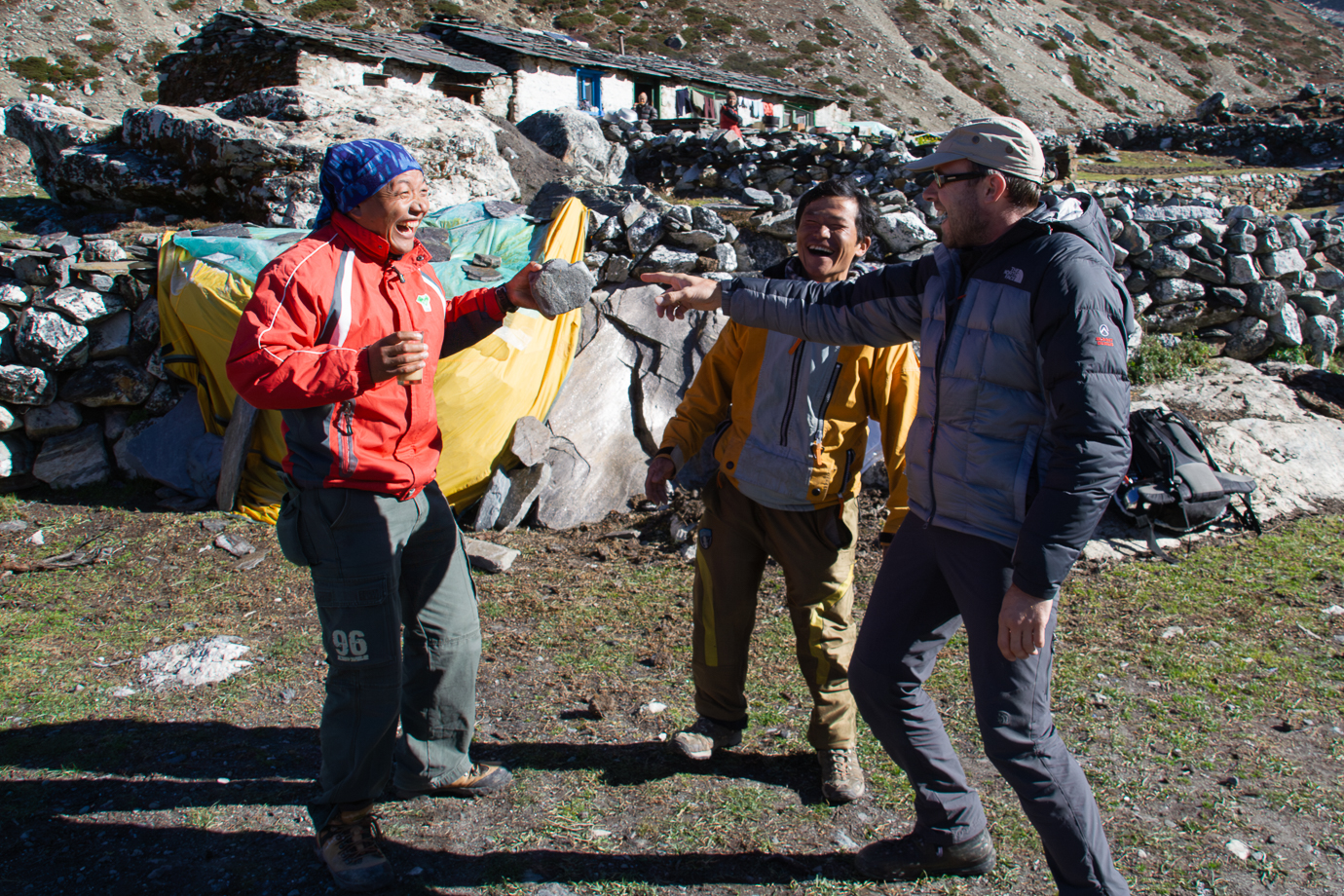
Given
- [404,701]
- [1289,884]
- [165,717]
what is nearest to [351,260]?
[404,701]

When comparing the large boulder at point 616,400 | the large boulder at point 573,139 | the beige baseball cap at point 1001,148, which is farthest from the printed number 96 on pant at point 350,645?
the large boulder at point 573,139

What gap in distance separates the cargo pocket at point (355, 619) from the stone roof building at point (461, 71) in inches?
295

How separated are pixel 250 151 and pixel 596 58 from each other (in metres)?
17.1

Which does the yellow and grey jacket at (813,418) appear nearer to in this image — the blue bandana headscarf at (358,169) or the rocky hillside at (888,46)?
the blue bandana headscarf at (358,169)

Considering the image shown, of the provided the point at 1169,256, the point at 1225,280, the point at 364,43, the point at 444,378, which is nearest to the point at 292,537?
the point at 444,378

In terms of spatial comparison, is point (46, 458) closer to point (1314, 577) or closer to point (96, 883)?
point (96, 883)

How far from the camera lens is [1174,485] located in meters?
4.52

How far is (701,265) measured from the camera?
6195 mm

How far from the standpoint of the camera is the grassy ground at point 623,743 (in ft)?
7.28

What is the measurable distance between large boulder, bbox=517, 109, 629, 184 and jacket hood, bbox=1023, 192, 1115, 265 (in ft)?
29.1

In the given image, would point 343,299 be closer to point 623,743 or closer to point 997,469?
point 997,469

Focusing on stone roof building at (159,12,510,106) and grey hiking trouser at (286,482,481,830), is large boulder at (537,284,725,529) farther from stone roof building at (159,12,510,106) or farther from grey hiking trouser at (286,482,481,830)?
stone roof building at (159,12,510,106)

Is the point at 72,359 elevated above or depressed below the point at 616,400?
below

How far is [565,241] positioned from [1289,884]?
5079 mm
